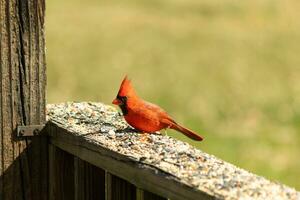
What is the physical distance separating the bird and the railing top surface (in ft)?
0.15

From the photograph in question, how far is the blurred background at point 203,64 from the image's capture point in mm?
9079

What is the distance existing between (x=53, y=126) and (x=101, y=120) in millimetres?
180

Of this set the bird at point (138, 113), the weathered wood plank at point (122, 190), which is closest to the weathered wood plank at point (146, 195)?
the weathered wood plank at point (122, 190)

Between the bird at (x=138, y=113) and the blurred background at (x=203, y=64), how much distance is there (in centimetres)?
448

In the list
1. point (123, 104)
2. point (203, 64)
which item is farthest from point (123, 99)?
point (203, 64)

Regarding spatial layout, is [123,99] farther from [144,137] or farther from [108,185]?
[108,185]

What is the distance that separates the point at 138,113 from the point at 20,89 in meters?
0.42

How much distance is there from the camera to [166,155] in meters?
2.46

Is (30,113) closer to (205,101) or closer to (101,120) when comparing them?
(101,120)

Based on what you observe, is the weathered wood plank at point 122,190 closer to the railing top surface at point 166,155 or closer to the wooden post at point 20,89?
the railing top surface at point 166,155

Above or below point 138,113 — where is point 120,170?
below

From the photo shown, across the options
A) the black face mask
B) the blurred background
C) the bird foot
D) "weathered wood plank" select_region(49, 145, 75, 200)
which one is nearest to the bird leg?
the bird foot

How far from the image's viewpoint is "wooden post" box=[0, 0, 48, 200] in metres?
2.92

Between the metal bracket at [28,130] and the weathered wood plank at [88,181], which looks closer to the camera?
the weathered wood plank at [88,181]
